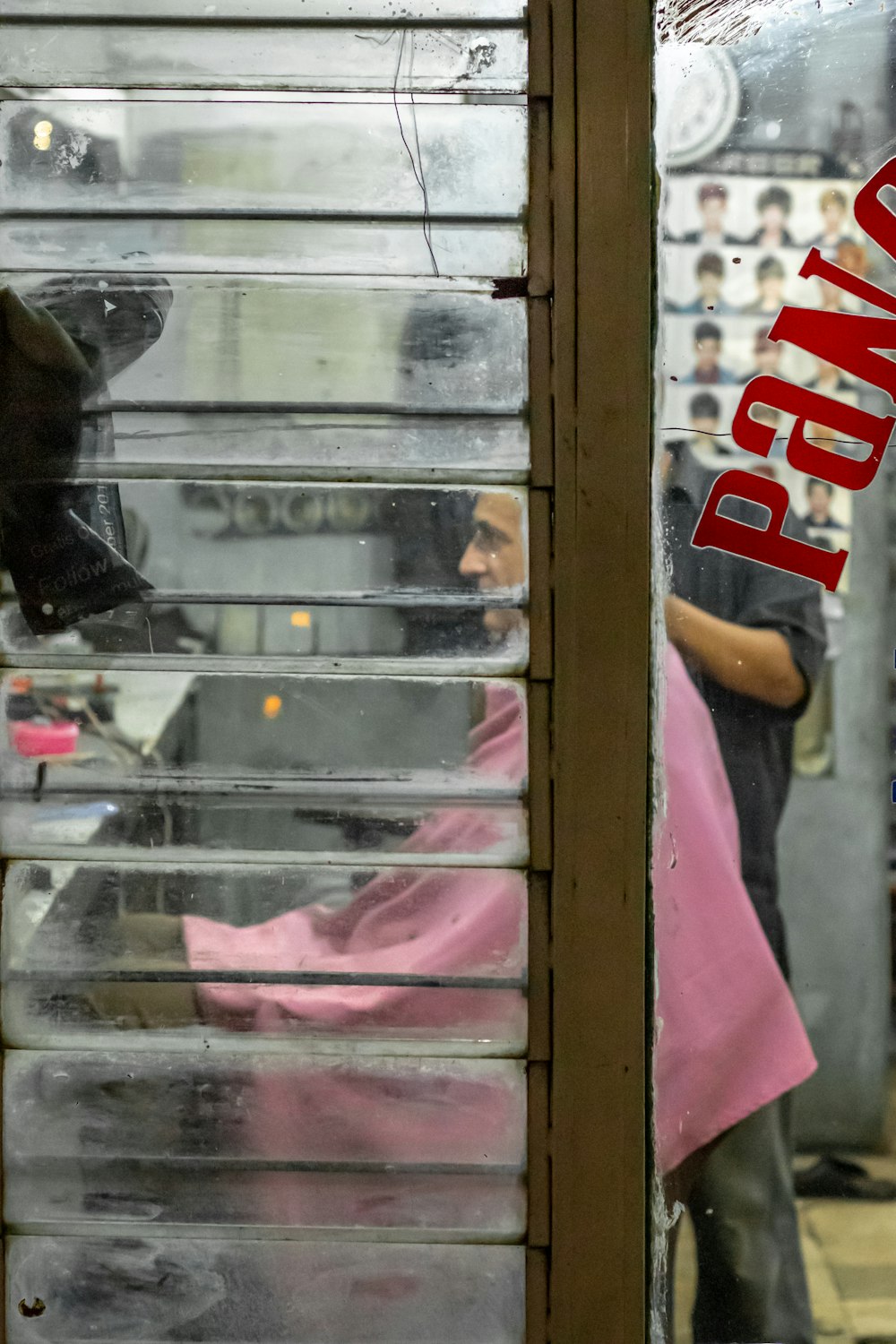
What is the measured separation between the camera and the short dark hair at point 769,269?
1.96 m

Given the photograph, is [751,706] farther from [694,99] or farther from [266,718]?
[694,99]

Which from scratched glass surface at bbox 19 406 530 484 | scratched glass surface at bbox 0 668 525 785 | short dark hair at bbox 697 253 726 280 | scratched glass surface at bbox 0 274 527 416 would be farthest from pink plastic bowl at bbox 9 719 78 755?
short dark hair at bbox 697 253 726 280

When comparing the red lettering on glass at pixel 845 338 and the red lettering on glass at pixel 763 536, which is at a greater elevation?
the red lettering on glass at pixel 845 338

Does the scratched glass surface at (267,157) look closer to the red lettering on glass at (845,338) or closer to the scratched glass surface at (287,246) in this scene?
the scratched glass surface at (287,246)

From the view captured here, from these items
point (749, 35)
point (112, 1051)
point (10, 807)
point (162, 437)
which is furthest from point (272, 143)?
point (112, 1051)

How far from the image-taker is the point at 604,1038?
1.98 meters

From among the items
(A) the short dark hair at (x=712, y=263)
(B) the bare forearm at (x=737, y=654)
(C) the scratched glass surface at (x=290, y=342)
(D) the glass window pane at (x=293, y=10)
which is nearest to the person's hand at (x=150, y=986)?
(C) the scratched glass surface at (x=290, y=342)

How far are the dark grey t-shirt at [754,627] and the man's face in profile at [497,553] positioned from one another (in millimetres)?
279

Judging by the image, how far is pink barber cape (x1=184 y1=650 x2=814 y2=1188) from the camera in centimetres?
200

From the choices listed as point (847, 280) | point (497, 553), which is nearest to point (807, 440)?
point (847, 280)

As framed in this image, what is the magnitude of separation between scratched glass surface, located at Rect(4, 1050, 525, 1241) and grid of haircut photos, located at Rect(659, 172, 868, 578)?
47.6 inches

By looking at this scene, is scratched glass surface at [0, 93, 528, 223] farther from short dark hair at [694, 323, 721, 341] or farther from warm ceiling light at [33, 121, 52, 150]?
short dark hair at [694, 323, 721, 341]

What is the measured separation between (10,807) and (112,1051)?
0.50 metres

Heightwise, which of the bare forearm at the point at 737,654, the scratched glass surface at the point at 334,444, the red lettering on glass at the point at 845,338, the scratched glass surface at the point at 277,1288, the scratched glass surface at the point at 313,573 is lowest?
the scratched glass surface at the point at 277,1288
